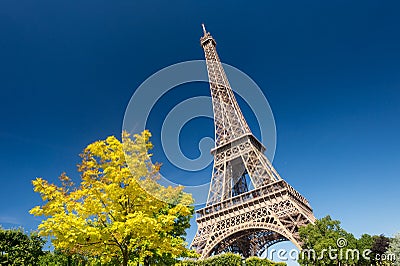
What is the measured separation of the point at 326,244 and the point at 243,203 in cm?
979

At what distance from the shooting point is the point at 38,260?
40.4ft

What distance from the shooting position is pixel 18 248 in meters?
11.5

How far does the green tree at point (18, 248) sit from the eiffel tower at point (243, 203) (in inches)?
723

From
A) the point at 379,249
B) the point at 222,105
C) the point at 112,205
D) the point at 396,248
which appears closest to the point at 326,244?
the point at 396,248

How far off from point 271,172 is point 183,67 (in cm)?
2527

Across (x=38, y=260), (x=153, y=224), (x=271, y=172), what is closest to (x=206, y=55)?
(x=271, y=172)

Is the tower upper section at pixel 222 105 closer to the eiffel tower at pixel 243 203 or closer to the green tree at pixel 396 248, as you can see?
the eiffel tower at pixel 243 203

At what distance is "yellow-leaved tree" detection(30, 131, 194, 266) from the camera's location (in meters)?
6.59

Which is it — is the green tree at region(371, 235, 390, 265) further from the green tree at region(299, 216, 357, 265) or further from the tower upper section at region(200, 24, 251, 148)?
the tower upper section at region(200, 24, 251, 148)

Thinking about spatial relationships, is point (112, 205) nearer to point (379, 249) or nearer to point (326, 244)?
point (326, 244)

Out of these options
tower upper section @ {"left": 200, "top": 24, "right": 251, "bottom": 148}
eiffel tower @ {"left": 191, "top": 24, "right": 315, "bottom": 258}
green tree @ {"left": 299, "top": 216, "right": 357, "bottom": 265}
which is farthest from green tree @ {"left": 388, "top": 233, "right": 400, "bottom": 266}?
tower upper section @ {"left": 200, "top": 24, "right": 251, "bottom": 148}

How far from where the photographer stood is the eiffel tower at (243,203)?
28516mm

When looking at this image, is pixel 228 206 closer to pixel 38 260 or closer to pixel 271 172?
pixel 271 172

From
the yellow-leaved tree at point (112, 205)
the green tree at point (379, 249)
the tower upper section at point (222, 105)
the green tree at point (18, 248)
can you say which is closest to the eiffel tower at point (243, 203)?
the tower upper section at point (222, 105)
